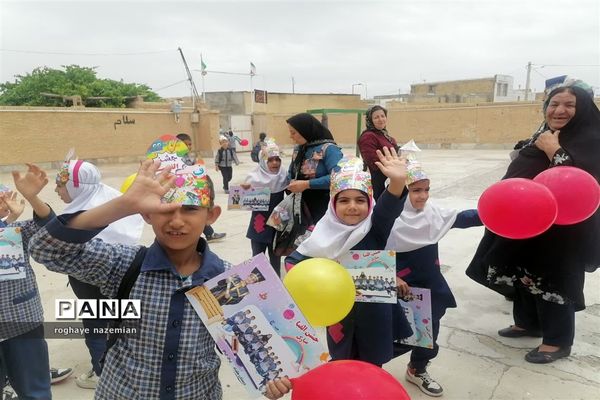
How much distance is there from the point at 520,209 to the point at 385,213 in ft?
2.28

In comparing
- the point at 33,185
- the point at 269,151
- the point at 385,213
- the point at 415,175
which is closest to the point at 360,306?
the point at 385,213

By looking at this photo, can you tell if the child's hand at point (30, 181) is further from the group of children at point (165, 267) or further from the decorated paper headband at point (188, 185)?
the decorated paper headband at point (188, 185)

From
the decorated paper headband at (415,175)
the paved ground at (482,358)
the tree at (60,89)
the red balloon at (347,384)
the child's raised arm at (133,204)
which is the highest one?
the tree at (60,89)

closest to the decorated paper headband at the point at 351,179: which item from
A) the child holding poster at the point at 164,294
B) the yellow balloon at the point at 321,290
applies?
the yellow balloon at the point at 321,290

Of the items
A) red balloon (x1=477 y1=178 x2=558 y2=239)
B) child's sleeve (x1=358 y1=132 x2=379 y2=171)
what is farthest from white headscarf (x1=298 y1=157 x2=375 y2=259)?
child's sleeve (x1=358 y1=132 x2=379 y2=171)

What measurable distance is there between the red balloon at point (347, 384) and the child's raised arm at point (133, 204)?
69cm

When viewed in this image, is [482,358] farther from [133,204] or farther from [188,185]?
[133,204]

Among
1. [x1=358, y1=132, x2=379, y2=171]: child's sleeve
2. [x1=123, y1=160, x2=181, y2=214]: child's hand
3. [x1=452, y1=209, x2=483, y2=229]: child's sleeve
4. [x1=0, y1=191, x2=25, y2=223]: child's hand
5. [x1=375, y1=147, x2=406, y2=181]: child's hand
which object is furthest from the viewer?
[x1=358, y1=132, x2=379, y2=171]: child's sleeve

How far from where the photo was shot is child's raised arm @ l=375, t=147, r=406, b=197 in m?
1.78

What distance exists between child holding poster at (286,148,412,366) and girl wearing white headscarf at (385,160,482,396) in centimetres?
29

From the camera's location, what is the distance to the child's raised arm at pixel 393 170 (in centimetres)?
178

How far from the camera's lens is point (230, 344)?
1.32 m

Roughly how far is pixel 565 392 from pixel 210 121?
20.3 meters

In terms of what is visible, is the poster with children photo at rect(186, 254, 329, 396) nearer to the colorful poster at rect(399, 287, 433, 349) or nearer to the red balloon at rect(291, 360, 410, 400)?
the red balloon at rect(291, 360, 410, 400)
